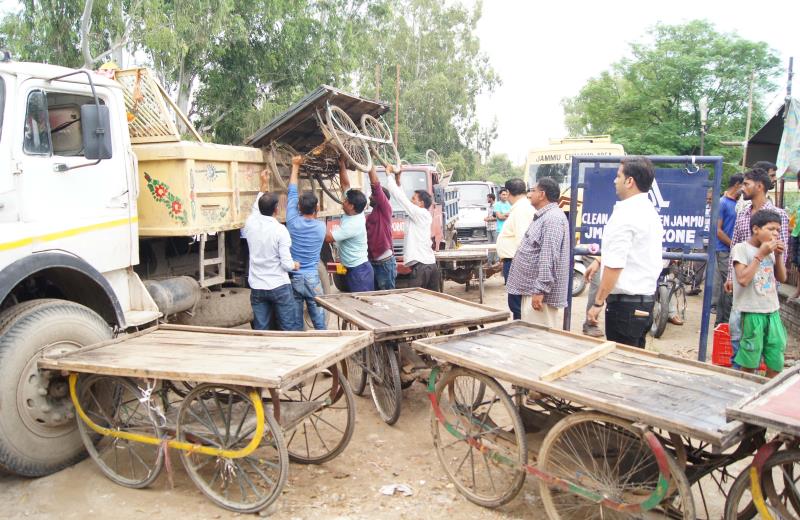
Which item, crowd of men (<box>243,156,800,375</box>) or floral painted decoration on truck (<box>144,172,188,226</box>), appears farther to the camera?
floral painted decoration on truck (<box>144,172,188,226</box>)

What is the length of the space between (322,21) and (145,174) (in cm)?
1393

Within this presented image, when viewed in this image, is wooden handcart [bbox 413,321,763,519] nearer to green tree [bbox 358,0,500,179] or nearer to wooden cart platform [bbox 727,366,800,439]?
wooden cart platform [bbox 727,366,800,439]

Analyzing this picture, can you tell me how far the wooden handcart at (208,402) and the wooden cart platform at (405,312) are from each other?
48cm

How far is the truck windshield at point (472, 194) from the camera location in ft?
56.1

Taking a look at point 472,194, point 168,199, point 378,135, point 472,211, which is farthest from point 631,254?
point 472,194

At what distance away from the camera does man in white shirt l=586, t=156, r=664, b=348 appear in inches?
149

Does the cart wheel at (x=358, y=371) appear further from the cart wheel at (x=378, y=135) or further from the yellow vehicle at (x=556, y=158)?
the yellow vehicle at (x=556, y=158)

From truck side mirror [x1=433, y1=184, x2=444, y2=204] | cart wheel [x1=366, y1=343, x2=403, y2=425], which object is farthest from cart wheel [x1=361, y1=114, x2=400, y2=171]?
truck side mirror [x1=433, y1=184, x2=444, y2=204]

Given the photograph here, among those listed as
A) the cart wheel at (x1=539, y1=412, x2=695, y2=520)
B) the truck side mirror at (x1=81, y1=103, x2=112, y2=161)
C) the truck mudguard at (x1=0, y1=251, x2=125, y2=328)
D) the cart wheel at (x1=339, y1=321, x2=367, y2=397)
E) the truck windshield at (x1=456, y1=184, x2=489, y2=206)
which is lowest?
the cart wheel at (x1=339, y1=321, x2=367, y2=397)

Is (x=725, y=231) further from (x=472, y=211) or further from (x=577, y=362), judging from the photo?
(x=472, y=211)

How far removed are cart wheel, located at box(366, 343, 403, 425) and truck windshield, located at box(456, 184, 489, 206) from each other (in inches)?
489

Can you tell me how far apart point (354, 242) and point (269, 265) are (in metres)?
1.09

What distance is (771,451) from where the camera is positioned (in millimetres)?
2387

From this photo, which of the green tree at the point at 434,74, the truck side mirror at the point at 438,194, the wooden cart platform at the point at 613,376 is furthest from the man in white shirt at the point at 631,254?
the green tree at the point at 434,74
